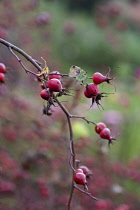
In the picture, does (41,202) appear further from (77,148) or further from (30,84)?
(30,84)

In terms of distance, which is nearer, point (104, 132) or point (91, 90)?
point (91, 90)

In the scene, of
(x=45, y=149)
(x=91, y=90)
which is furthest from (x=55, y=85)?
(x=45, y=149)

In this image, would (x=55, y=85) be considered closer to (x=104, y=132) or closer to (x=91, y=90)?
(x=91, y=90)

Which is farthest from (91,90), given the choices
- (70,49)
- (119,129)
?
(70,49)

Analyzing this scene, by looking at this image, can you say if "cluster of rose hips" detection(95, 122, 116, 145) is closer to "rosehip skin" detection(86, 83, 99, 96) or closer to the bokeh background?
the bokeh background

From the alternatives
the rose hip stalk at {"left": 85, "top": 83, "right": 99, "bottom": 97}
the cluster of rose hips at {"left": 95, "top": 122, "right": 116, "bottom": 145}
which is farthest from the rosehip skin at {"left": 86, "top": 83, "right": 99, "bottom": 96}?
the cluster of rose hips at {"left": 95, "top": 122, "right": 116, "bottom": 145}

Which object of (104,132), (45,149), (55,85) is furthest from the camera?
(45,149)

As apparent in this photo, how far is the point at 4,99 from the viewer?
2.40 metres

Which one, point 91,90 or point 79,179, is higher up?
point 91,90

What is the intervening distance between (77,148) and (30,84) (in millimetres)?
1256

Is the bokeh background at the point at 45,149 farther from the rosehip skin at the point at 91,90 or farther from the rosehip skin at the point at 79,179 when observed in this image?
the rosehip skin at the point at 79,179

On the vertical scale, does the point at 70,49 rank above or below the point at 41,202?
above

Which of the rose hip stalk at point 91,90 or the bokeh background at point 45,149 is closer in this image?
the rose hip stalk at point 91,90

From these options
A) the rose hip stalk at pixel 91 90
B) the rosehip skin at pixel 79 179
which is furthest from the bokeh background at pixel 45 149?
the rosehip skin at pixel 79 179
